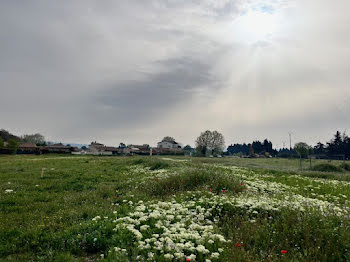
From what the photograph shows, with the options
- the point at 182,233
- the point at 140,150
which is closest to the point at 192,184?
the point at 182,233

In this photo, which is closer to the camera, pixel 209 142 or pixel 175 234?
pixel 175 234

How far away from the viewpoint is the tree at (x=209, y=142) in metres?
99.6

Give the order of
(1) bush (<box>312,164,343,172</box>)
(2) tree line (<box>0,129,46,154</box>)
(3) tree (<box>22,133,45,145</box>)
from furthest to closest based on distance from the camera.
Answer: (3) tree (<box>22,133,45,145</box>), (2) tree line (<box>0,129,46,154</box>), (1) bush (<box>312,164,343,172</box>)

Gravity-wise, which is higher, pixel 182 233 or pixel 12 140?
pixel 12 140

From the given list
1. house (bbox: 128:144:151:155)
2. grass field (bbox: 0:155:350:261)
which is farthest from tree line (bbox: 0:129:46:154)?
grass field (bbox: 0:155:350:261)

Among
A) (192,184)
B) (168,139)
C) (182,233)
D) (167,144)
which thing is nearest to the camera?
(182,233)

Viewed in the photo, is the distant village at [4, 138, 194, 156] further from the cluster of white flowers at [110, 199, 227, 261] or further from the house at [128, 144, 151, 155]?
the cluster of white flowers at [110, 199, 227, 261]

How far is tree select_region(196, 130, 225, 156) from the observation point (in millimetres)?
99562

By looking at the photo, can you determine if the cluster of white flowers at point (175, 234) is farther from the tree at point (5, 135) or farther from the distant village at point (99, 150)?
the tree at point (5, 135)

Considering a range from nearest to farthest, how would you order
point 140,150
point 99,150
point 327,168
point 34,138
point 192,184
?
1. point 192,184
2. point 327,168
3. point 99,150
4. point 140,150
5. point 34,138

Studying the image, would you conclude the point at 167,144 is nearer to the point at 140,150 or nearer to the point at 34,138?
the point at 140,150

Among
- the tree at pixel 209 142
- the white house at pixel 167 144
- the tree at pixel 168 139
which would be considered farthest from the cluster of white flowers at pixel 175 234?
the tree at pixel 168 139

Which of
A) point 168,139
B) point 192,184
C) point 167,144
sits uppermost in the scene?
point 168,139

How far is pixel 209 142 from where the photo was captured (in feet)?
334
